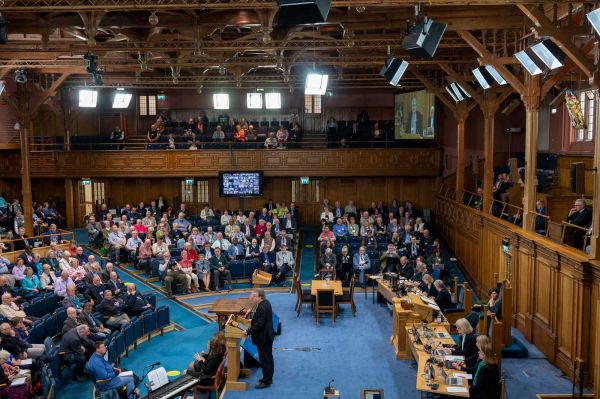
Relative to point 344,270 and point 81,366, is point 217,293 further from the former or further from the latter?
point 81,366

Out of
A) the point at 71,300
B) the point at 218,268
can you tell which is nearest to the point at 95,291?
the point at 71,300

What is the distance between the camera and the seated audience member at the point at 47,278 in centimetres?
1463

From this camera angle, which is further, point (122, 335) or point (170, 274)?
point (170, 274)

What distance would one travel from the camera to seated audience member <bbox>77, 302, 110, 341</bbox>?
39.4 feet

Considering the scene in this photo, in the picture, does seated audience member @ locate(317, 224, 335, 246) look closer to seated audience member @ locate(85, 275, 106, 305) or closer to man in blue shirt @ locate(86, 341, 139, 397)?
seated audience member @ locate(85, 275, 106, 305)

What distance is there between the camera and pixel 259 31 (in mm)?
16562

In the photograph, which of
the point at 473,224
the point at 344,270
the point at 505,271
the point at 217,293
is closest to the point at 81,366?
the point at 217,293

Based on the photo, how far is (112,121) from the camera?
2884 centimetres

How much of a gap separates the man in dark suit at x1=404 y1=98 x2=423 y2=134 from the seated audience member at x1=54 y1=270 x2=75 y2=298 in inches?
632

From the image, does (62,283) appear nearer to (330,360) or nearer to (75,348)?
(75,348)

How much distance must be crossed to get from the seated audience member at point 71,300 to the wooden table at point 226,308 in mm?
2853

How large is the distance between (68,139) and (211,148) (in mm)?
6561

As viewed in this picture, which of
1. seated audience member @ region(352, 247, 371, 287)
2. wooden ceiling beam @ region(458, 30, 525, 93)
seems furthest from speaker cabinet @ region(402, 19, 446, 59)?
seated audience member @ region(352, 247, 371, 287)

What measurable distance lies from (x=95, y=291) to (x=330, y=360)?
5754 mm
